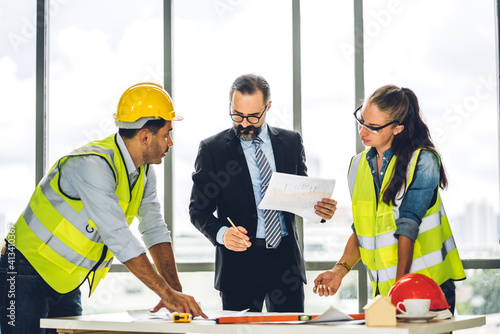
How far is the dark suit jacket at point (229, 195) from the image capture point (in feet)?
9.52

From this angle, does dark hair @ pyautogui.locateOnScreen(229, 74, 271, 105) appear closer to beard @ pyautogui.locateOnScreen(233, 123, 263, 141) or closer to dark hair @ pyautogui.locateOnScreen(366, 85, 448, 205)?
beard @ pyautogui.locateOnScreen(233, 123, 263, 141)

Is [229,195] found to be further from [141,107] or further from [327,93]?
[327,93]

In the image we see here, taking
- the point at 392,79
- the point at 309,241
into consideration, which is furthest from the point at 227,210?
the point at 392,79

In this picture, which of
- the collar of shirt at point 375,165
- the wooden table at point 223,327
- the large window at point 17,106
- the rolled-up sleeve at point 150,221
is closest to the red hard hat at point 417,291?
the wooden table at point 223,327

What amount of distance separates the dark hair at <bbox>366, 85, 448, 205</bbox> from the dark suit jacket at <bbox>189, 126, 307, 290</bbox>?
0.67 m

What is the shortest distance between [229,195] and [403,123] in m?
0.95

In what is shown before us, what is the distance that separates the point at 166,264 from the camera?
263 centimetres

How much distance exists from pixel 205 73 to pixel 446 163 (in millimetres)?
1705

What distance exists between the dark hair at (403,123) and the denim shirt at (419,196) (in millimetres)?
69

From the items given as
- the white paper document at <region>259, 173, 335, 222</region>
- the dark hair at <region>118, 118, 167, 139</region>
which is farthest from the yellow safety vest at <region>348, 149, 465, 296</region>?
the dark hair at <region>118, 118, 167, 139</region>

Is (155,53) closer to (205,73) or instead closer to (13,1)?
(205,73)

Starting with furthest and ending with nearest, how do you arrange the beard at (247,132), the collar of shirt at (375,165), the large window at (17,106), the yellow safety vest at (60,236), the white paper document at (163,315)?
the large window at (17,106) < the beard at (247,132) < the collar of shirt at (375,165) < the yellow safety vest at (60,236) < the white paper document at (163,315)

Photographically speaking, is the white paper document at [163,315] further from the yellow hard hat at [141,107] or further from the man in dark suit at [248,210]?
the yellow hard hat at [141,107]

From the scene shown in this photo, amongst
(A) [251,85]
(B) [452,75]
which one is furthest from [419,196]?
(B) [452,75]
